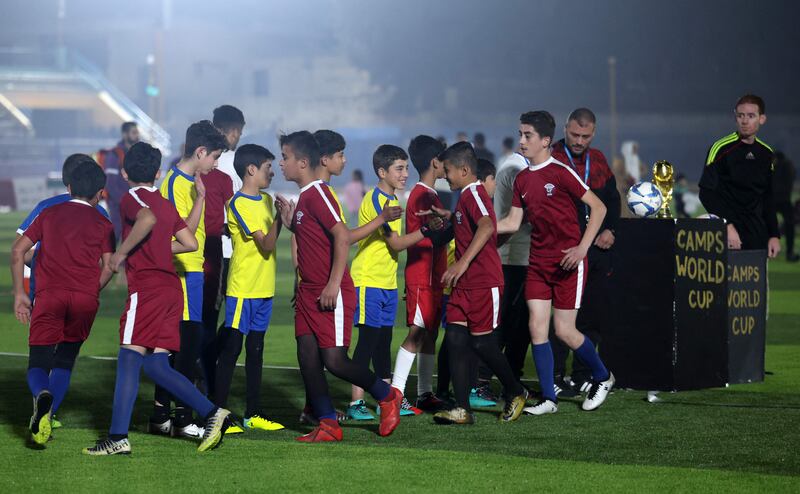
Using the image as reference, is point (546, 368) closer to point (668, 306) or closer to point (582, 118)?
point (668, 306)

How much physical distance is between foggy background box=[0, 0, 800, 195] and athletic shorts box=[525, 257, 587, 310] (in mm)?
60996

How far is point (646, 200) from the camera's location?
8.76 metres

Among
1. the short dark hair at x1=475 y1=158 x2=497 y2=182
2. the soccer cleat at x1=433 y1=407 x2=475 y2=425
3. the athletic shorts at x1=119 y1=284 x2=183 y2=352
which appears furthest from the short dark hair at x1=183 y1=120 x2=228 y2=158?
the soccer cleat at x1=433 y1=407 x2=475 y2=425

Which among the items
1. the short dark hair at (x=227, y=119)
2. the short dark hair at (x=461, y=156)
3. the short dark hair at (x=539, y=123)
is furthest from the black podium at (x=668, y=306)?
the short dark hair at (x=227, y=119)

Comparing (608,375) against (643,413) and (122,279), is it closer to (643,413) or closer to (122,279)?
(643,413)

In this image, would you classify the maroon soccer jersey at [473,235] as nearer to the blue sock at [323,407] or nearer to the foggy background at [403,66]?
the blue sock at [323,407]

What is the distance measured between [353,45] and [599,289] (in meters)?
74.9

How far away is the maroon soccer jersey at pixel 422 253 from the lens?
768 cm

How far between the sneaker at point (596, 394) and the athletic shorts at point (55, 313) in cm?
315

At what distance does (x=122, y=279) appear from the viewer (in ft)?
59.2

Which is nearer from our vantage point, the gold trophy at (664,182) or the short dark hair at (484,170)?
the short dark hair at (484,170)

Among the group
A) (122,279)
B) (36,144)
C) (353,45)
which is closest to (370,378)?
(122,279)

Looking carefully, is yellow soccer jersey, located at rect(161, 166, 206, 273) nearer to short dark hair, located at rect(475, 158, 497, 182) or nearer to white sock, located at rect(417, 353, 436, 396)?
white sock, located at rect(417, 353, 436, 396)

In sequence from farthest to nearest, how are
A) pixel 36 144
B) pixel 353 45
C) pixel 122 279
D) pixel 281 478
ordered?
pixel 353 45 < pixel 36 144 < pixel 122 279 < pixel 281 478
